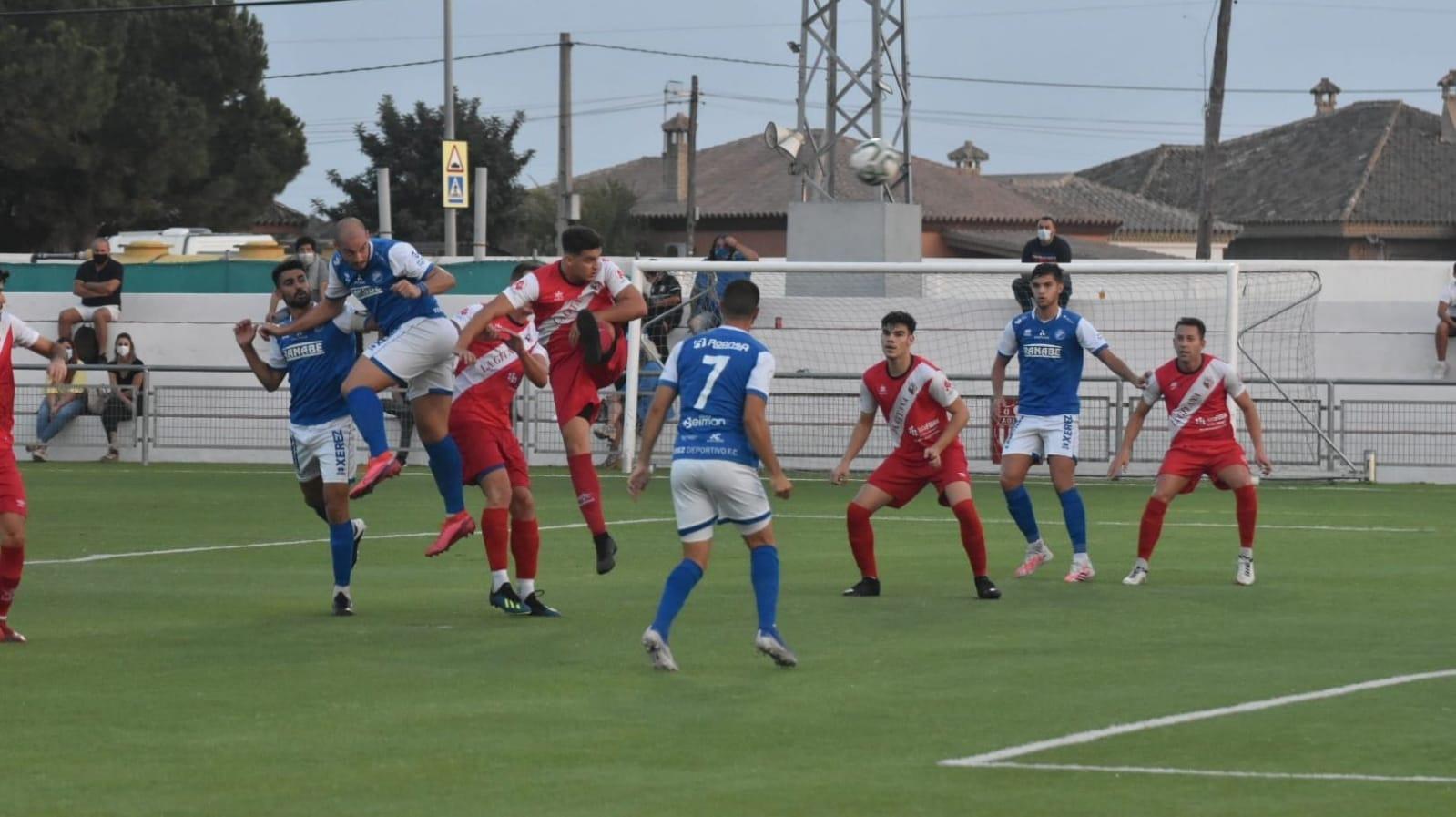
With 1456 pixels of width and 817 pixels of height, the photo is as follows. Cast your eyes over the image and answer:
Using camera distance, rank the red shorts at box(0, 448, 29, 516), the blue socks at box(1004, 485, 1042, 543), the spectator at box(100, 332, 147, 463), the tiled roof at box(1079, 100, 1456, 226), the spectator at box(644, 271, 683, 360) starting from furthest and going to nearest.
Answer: the tiled roof at box(1079, 100, 1456, 226) → the spectator at box(100, 332, 147, 463) → the spectator at box(644, 271, 683, 360) → the blue socks at box(1004, 485, 1042, 543) → the red shorts at box(0, 448, 29, 516)

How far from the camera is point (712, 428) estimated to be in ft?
34.4

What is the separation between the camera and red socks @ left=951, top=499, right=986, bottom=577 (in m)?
14.0

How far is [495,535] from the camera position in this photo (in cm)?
1290

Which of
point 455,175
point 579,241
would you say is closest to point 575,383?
point 579,241

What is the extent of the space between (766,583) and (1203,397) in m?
5.37

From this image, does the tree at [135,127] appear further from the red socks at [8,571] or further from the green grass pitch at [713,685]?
the red socks at [8,571]

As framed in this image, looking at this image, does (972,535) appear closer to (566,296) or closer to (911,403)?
(911,403)

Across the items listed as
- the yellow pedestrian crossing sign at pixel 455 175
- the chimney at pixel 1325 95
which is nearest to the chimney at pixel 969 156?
the chimney at pixel 1325 95

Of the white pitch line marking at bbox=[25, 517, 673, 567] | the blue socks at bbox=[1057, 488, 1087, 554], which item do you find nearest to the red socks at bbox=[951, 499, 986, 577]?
the blue socks at bbox=[1057, 488, 1087, 554]

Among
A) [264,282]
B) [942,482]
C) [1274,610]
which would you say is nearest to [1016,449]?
[942,482]

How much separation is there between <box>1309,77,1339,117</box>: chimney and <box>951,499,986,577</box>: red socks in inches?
3669

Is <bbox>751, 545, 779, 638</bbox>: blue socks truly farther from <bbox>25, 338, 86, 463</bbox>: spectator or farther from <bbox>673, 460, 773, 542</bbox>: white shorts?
<bbox>25, 338, 86, 463</bbox>: spectator

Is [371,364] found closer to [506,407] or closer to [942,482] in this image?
[506,407]

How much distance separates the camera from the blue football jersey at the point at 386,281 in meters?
12.9
